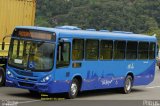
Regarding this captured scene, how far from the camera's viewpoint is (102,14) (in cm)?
8012

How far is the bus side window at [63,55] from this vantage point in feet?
51.8

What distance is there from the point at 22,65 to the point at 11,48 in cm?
88

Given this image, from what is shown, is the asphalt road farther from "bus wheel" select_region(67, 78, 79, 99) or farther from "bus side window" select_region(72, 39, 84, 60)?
"bus side window" select_region(72, 39, 84, 60)

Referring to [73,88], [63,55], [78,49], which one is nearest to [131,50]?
[78,49]

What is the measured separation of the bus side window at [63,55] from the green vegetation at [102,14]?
5190cm

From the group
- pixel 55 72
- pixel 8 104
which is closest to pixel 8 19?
pixel 55 72

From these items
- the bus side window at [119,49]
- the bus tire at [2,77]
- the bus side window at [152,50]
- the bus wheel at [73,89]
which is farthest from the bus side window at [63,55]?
the bus side window at [152,50]

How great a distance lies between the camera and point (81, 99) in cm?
1692

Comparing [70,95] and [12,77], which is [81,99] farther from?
[12,77]

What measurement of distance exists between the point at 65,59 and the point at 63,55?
17 centimetres

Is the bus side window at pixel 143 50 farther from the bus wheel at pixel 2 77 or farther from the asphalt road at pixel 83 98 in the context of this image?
the bus wheel at pixel 2 77

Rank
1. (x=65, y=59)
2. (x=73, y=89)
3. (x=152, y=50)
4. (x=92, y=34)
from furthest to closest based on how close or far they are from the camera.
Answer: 1. (x=152, y=50)
2. (x=92, y=34)
3. (x=73, y=89)
4. (x=65, y=59)

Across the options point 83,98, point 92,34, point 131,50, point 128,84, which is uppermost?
point 92,34

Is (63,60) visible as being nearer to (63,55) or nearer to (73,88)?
(63,55)
